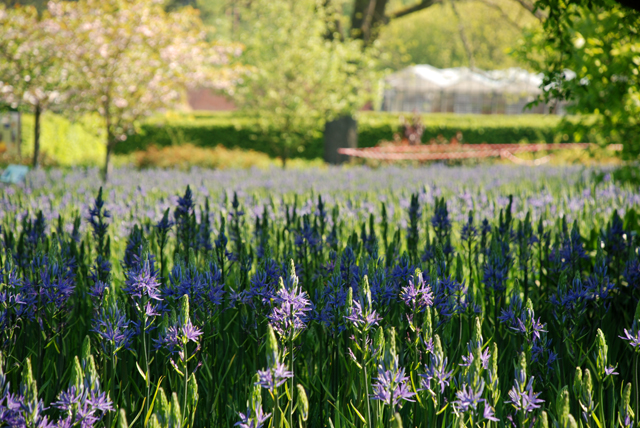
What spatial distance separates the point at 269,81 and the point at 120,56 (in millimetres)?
5377

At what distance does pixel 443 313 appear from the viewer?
2.23 meters

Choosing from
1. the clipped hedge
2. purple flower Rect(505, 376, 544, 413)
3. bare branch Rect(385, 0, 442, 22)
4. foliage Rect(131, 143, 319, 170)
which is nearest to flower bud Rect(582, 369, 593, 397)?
purple flower Rect(505, 376, 544, 413)

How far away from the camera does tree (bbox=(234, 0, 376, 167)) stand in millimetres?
15633

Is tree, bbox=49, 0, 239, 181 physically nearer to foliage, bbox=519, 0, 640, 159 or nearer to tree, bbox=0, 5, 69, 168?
tree, bbox=0, 5, 69, 168

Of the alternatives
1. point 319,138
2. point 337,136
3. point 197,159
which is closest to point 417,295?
point 197,159

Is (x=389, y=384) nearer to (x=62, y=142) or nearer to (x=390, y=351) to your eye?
(x=390, y=351)

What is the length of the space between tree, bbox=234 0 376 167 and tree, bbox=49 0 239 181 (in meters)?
3.39

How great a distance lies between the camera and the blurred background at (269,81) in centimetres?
461

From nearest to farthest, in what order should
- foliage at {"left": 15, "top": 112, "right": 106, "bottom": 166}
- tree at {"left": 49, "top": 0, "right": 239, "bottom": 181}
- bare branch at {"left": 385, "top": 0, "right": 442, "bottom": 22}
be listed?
1. tree at {"left": 49, "top": 0, "right": 239, "bottom": 181}
2. foliage at {"left": 15, "top": 112, "right": 106, "bottom": 166}
3. bare branch at {"left": 385, "top": 0, "right": 442, "bottom": 22}

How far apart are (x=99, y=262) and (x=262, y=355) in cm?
97

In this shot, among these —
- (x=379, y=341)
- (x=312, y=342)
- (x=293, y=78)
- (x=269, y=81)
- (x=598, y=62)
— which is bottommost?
(x=312, y=342)

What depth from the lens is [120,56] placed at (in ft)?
36.0

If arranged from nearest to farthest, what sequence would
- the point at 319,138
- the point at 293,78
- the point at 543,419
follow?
the point at 543,419, the point at 293,78, the point at 319,138

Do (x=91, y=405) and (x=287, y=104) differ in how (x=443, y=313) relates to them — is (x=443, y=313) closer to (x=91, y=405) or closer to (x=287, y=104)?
(x=91, y=405)
